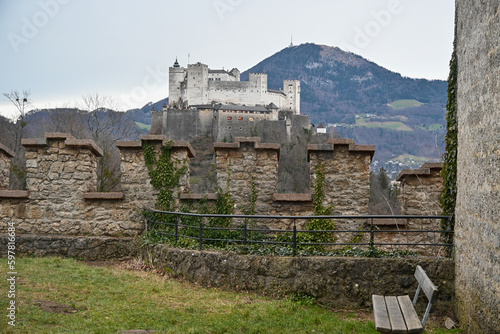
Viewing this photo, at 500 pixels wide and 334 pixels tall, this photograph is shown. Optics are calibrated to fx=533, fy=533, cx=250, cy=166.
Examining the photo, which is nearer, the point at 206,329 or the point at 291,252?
the point at 206,329

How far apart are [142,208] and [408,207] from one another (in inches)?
208

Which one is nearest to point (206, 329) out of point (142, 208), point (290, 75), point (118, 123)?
point (142, 208)

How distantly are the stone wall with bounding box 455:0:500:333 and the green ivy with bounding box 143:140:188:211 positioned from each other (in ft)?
18.2

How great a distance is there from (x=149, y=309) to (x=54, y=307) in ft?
→ 3.75

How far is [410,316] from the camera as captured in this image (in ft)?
17.6

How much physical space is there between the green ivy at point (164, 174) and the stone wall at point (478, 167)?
5544 mm

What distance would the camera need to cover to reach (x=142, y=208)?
10.8 metres

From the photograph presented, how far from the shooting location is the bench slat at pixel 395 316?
4946 mm

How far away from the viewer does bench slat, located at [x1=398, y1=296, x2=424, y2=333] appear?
16.2 ft

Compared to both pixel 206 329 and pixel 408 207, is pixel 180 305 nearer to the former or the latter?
pixel 206 329

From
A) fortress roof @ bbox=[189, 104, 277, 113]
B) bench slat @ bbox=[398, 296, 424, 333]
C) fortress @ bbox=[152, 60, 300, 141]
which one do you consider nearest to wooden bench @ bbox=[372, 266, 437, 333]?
bench slat @ bbox=[398, 296, 424, 333]

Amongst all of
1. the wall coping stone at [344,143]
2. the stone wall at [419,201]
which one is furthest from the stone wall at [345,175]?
the stone wall at [419,201]

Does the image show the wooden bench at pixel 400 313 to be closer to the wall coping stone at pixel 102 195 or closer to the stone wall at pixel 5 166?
the wall coping stone at pixel 102 195

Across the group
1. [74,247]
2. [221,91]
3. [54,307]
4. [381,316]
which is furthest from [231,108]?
[381,316]
